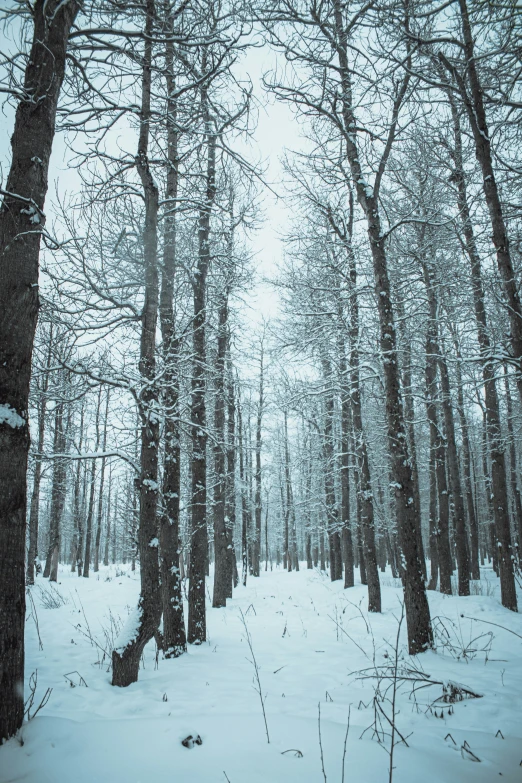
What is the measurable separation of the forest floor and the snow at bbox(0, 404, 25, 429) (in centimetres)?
210

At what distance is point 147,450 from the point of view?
4.84m

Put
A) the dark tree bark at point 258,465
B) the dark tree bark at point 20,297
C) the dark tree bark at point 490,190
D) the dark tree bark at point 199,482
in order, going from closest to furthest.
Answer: the dark tree bark at point 20,297
the dark tree bark at point 490,190
the dark tree bark at point 199,482
the dark tree bark at point 258,465

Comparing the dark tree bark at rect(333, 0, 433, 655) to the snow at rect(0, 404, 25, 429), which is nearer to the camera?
the snow at rect(0, 404, 25, 429)

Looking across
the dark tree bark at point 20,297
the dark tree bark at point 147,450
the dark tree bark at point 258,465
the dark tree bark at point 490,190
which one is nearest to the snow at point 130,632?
the dark tree bark at point 147,450

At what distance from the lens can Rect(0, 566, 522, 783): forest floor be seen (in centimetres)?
221

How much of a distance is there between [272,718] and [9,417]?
313cm

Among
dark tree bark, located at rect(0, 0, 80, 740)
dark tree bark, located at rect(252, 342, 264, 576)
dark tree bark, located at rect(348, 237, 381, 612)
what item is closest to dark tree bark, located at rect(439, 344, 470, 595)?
dark tree bark, located at rect(348, 237, 381, 612)

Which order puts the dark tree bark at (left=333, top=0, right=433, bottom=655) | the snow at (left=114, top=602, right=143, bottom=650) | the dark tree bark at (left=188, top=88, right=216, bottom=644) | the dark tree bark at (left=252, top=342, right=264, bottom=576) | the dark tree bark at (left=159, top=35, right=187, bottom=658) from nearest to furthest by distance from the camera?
the snow at (left=114, top=602, right=143, bottom=650) < the dark tree bark at (left=333, top=0, right=433, bottom=655) < the dark tree bark at (left=159, top=35, right=187, bottom=658) < the dark tree bark at (left=188, top=88, right=216, bottom=644) < the dark tree bark at (left=252, top=342, right=264, bottom=576)

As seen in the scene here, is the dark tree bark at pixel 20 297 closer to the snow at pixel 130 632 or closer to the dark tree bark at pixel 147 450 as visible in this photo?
the dark tree bark at pixel 147 450

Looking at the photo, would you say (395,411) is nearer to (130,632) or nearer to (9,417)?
(130,632)

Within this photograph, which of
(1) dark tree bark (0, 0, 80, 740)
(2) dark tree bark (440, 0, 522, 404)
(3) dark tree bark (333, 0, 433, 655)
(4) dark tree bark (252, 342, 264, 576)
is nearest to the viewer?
(1) dark tree bark (0, 0, 80, 740)

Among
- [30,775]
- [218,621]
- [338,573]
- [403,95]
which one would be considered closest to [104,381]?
[30,775]

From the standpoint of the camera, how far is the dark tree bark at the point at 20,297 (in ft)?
8.52

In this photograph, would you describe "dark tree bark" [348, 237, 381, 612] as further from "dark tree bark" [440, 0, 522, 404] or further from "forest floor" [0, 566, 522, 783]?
"dark tree bark" [440, 0, 522, 404]
